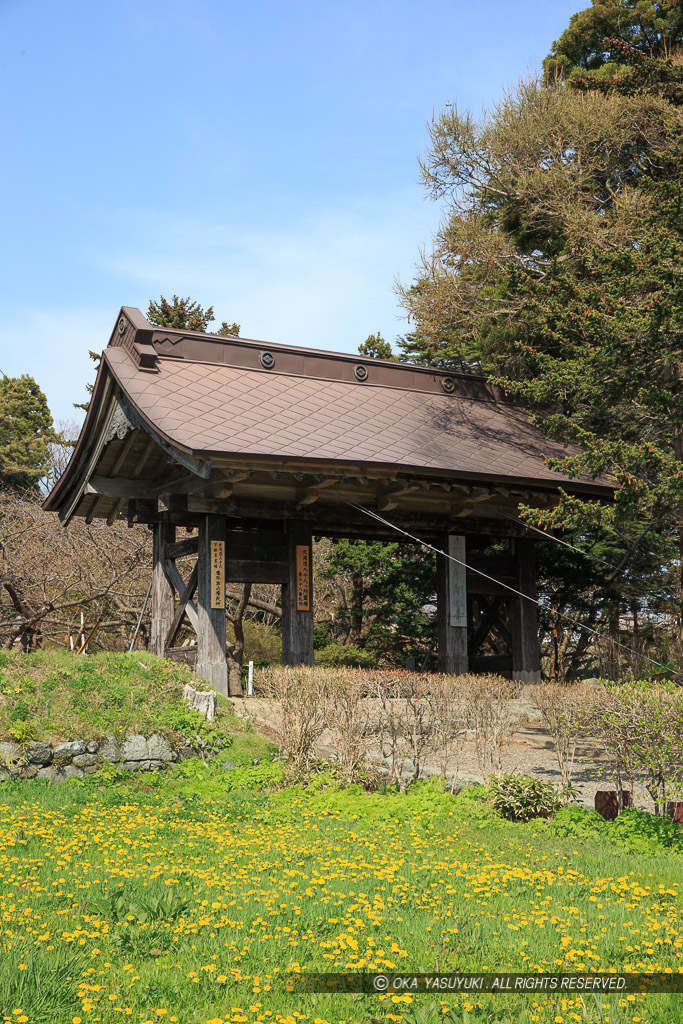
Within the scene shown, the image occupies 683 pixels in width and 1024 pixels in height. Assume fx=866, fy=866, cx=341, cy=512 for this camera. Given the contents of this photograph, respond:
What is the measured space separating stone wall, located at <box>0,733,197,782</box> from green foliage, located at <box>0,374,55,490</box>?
2031cm

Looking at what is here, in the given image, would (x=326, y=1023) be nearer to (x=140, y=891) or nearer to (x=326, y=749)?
(x=140, y=891)

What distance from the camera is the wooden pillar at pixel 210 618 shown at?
38.7 ft

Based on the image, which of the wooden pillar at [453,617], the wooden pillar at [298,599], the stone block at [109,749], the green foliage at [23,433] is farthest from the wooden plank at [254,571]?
the green foliage at [23,433]

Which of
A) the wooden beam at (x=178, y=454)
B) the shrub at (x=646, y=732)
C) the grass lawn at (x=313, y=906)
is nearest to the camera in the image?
the grass lawn at (x=313, y=906)

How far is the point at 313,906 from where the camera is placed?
4.68 m

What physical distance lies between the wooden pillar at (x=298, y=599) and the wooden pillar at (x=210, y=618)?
106 cm

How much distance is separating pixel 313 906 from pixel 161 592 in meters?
9.79

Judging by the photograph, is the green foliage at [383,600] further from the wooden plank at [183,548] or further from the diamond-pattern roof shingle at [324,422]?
the wooden plank at [183,548]

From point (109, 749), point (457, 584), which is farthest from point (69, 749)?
point (457, 584)

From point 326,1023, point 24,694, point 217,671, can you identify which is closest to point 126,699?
point 24,694

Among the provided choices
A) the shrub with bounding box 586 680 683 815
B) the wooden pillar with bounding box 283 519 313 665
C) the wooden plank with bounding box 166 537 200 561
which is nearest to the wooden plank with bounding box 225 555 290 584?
the wooden pillar with bounding box 283 519 313 665

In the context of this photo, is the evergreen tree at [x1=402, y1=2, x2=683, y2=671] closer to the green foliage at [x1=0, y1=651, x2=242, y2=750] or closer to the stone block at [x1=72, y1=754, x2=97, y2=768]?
the green foliage at [x1=0, y1=651, x2=242, y2=750]

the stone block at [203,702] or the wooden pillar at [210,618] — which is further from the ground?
the wooden pillar at [210,618]

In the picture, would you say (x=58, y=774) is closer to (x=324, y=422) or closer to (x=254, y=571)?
(x=254, y=571)
